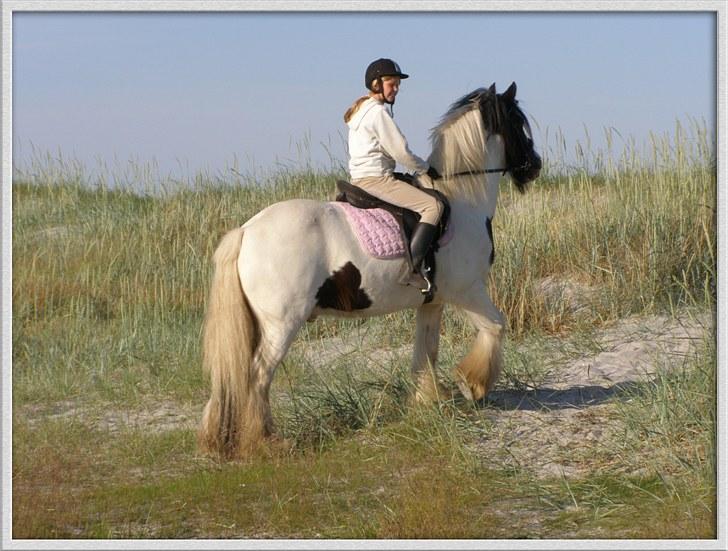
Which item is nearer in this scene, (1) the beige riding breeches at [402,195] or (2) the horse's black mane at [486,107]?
(1) the beige riding breeches at [402,195]

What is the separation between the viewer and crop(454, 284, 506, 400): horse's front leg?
6.74 metres

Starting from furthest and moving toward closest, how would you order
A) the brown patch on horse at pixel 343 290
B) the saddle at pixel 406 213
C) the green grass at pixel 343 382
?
the saddle at pixel 406 213, the brown patch on horse at pixel 343 290, the green grass at pixel 343 382

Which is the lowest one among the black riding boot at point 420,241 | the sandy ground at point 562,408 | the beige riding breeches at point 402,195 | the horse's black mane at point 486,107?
the sandy ground at point 562,408

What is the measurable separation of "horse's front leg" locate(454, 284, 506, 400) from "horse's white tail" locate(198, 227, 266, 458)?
1501 millimetres

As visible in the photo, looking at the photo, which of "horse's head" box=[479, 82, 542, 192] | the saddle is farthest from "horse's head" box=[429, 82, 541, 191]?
the saddle

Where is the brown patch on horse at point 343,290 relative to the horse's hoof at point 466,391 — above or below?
above

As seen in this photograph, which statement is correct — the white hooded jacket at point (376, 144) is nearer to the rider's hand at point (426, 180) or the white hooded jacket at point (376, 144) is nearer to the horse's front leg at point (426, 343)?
the rider's hand at point (426, 180)

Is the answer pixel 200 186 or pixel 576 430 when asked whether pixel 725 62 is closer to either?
pixel 576 430

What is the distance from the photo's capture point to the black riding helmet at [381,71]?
245 inches

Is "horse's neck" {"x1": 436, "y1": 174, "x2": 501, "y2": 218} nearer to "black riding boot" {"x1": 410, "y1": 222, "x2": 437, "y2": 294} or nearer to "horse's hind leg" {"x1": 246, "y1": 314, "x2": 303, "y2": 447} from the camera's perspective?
"black riding boot" {"x1": 410, "y1": 222, "x2": 437, "y2": 294}

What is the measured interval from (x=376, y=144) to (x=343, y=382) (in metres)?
1.78

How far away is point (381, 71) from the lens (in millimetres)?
6219

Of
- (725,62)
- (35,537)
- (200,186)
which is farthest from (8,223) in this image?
(200,186)

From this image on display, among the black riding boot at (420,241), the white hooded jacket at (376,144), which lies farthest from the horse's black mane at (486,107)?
the black riding boot at (420,241)
